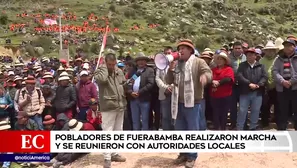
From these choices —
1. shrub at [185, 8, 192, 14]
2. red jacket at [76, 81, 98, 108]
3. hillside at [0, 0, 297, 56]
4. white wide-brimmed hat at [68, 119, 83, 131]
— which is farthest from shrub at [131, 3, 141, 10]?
white wide-brimmed hat at [68, 119, 83, 131]

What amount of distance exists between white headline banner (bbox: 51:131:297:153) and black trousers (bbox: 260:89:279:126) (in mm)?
1289

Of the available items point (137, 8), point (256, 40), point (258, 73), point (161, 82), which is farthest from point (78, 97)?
point (137, 8)

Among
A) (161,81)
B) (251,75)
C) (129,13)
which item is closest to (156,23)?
(129,13)

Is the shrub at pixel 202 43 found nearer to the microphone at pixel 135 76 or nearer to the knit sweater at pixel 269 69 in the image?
the knit sweater at pixel 269 69

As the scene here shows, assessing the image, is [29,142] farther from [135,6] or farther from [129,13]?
[135,6]

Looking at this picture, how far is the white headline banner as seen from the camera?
7055 millimetres

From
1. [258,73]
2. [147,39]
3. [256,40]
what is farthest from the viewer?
[256,40]

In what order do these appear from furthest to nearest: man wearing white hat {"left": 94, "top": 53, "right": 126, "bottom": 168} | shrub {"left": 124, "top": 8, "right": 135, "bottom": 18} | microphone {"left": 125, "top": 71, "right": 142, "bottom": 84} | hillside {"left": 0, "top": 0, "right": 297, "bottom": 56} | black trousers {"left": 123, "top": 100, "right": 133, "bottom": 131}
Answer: shrub {"left": 124, "top": 8, "right": 135, "bottom": 18}, hillside {"left": 0, "top": 0, "right": 297, "bottom": 56}, black trousers {"left": 123, "top": 100, "right": 133, "bottom": 131}, microphone {"left": 125, "top": 71, "right": 142, "bottom": 84}, man wearing white hat {"left": 94, "top": 53, "right": 126, "bottom": 168}

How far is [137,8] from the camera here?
5028cm

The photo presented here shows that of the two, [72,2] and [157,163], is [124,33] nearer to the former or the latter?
[72,2]

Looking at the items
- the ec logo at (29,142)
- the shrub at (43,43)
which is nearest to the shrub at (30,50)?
the shrub at (43,43)

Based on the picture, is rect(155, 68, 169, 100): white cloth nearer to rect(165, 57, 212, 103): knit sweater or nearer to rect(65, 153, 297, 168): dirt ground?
rect(165, 57, 212, 103): knit sweater

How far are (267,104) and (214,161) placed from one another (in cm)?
222

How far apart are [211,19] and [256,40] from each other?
10.5 meters
